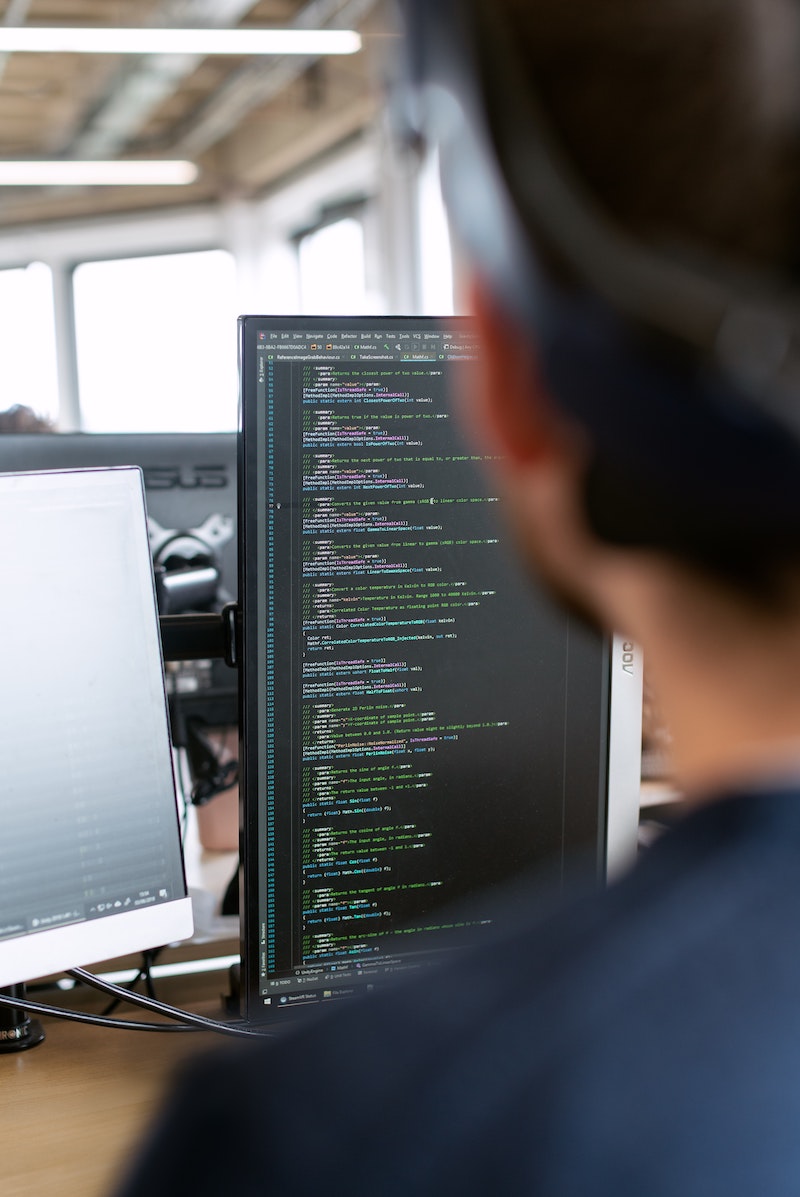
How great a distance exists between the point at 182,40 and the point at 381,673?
159 inches

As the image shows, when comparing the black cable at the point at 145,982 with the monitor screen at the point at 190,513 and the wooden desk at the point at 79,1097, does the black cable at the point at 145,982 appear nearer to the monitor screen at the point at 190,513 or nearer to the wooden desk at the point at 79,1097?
the wooden desk at the point at 79,1097

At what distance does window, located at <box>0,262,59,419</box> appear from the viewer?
27.4ft

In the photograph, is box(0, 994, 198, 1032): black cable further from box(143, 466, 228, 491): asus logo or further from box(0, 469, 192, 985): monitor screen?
box(143, 466, 228, 491): asus logo

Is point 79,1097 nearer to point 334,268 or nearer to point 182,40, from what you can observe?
point 182,40

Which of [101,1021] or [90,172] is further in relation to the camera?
[90,172]

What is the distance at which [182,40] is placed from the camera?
14.3ft

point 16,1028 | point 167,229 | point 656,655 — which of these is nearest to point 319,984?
point 16,1028

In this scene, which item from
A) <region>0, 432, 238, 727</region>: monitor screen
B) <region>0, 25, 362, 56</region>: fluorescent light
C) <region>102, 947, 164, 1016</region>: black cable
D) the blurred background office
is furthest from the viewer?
the blurred background office

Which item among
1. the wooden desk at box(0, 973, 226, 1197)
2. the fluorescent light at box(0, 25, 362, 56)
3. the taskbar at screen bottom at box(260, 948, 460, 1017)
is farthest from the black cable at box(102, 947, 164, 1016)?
the fluorescent light at box(0, 25, 362, 56)

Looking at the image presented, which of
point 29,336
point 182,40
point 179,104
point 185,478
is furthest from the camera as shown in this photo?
point 29,336

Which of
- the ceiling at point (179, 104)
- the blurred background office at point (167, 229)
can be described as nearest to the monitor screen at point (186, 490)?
the ceiling at point (179, 104)

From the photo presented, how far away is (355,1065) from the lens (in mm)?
331

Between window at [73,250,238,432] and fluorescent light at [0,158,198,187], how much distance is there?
A: 1039mm

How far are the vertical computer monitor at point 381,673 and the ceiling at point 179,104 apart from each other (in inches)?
185
